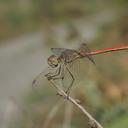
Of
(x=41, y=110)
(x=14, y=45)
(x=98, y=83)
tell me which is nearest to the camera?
(x=98, y=83)

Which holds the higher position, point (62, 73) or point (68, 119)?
point (62, 73)

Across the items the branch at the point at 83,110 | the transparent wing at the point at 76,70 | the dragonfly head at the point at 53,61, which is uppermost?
the dragonfly head at the point at 53,61

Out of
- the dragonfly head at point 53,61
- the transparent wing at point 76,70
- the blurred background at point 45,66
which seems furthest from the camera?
the blurred background at point 45,66

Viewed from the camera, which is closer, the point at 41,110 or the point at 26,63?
the point at 41,110

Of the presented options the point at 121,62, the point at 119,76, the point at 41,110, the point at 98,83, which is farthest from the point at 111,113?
the point at 121,62

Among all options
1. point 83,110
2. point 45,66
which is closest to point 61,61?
point 83,110

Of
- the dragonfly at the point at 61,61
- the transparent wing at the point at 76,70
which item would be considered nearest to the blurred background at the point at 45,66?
the transparent wing at the point at 76,70

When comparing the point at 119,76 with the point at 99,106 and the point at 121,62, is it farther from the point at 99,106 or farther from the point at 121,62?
the point at 99,106

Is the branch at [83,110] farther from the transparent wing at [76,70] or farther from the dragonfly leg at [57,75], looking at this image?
the transparent wing at [76,70]
